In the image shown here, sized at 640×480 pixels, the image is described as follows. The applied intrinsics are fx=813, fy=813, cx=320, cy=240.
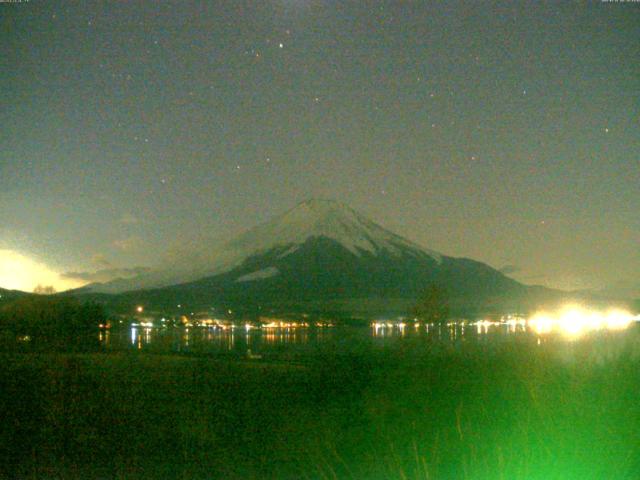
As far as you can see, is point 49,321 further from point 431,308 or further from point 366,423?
point 366,423

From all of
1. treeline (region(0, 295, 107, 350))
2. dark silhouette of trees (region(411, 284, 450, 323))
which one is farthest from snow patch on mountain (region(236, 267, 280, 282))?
treeline (region(0, 295, 107, 350))

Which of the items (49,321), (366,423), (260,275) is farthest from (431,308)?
(260,275)

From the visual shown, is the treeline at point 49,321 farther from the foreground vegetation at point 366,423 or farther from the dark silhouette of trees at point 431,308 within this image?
the foreground vegetation at point 366,423

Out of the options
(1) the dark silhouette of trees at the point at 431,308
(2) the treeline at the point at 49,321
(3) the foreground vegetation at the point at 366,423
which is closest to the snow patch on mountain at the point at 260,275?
(1) the dark silhouette of trees at the point at 431,308

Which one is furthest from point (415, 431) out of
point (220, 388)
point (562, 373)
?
point (220, 388)

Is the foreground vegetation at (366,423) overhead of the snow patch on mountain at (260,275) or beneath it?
beneath

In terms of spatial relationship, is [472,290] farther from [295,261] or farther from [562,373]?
[562,373]

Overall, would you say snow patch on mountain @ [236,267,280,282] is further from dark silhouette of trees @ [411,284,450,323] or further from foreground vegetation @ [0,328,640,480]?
foreground vegetation @ [0,328,640,480]
